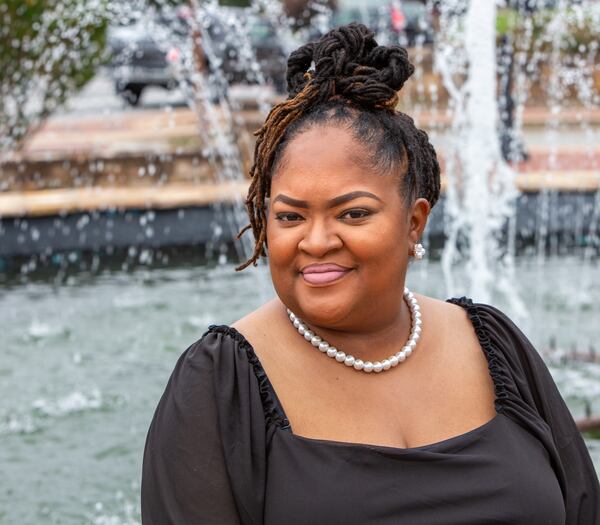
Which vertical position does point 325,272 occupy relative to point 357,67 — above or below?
below

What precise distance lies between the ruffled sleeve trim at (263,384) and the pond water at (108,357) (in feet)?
8.35

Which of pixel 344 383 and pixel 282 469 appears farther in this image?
pixel 344 383

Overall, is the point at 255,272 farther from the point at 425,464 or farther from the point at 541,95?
the point at 541,95

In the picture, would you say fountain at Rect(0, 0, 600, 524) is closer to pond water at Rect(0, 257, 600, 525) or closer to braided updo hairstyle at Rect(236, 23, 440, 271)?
pond water at Rect(0, 257, 600, 525)

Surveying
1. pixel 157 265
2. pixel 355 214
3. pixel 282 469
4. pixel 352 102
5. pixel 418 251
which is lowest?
pixel 157 265

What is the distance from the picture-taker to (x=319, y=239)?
1.81 m

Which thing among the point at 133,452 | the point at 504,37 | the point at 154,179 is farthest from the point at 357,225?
the point at 504,37

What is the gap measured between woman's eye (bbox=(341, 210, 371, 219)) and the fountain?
8.91 feet

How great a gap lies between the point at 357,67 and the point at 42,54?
7473 millimetres

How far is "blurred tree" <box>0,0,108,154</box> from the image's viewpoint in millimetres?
8539

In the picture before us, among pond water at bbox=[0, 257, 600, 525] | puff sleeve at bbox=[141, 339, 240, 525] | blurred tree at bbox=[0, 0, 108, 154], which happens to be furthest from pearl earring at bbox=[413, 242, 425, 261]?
blurred tree at bbox=[0, 0, 108, 154]

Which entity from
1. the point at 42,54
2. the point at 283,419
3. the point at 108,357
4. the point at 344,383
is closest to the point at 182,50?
the point at 42,54

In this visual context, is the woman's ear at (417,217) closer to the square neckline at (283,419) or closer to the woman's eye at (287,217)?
the woman's eye at (287,217)

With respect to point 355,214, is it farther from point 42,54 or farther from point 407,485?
point 42,54
